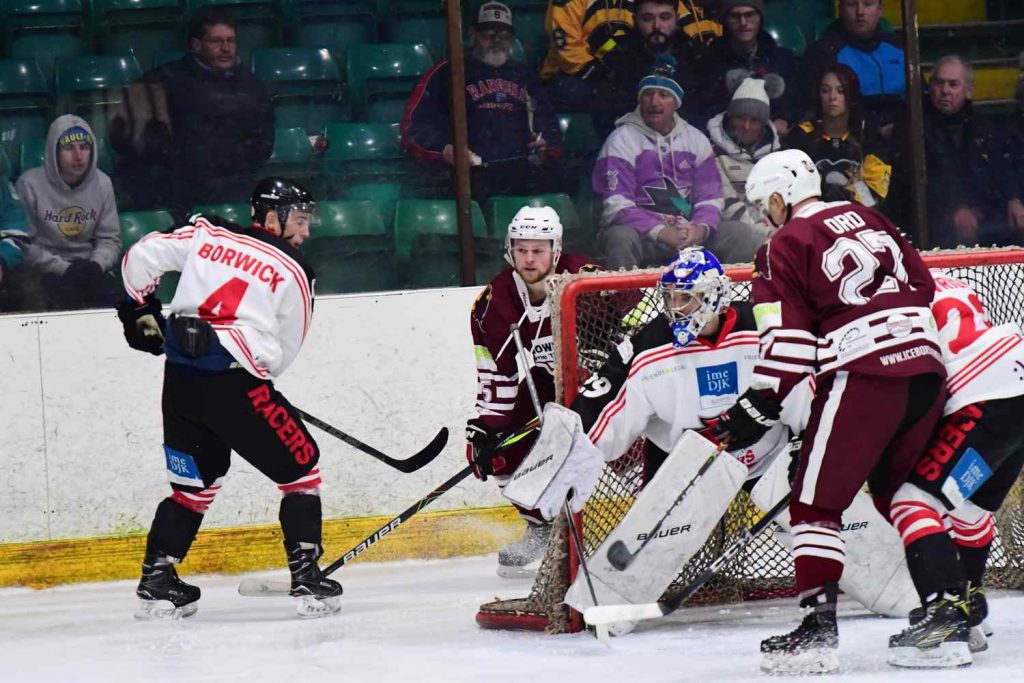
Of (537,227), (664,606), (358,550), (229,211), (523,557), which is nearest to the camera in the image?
(664,606)

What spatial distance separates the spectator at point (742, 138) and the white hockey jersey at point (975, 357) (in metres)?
2.23

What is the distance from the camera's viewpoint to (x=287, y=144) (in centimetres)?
519

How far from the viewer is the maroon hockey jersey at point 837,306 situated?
2.88m

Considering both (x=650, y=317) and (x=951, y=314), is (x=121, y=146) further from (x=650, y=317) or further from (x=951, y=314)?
(x=951, y=314)

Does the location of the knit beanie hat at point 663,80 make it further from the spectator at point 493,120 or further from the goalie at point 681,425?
the goalie at point 681,425

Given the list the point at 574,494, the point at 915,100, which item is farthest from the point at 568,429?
the point at 915,100

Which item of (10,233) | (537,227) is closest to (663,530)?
(537,227)

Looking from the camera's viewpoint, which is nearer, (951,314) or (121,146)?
(951,314)

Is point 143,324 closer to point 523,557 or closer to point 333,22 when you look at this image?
point 523,557

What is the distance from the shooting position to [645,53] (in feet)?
17.8

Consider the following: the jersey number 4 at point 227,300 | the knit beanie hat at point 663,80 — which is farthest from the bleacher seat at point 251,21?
the jersey number 4 at point 227,300

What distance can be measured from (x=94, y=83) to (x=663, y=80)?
1.94 metres

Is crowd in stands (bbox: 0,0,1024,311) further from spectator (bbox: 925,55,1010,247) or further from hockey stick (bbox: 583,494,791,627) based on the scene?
hockey stick (bbox: 583,494,791,627)

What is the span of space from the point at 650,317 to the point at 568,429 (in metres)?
0.57
